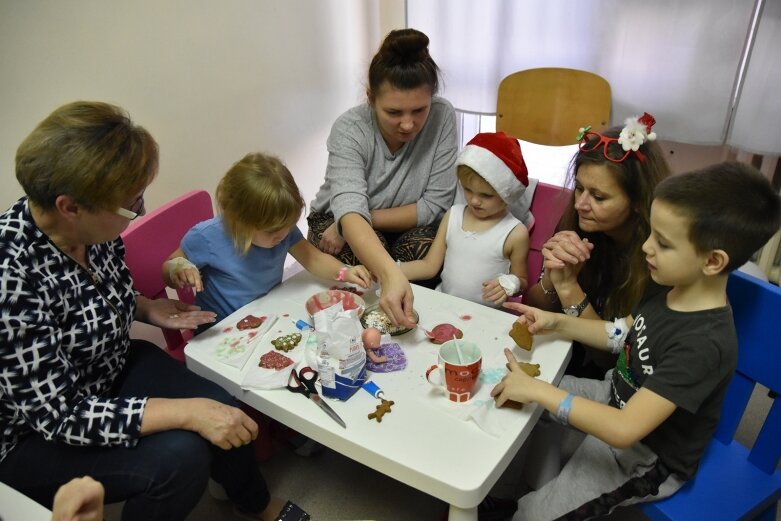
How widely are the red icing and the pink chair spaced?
0.81 meters

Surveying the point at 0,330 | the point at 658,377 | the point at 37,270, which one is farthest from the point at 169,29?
the point at 658,377

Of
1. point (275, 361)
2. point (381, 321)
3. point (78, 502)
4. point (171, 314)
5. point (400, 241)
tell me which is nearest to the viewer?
point (78, 502)

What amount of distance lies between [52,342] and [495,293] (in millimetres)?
1041

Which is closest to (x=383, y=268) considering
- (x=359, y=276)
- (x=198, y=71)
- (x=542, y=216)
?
(x=359, y=276)

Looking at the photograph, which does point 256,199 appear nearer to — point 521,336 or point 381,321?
point 381,321

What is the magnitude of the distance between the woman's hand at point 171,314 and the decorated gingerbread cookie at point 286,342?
20cm

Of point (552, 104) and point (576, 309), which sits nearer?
point (576, 309)

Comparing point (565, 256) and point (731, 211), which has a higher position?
point (731, 211)

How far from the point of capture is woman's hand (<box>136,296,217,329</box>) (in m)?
1.34

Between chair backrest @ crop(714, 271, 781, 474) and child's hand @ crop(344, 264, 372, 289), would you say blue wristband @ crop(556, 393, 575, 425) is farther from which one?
child's hand @ crop(344, 264, 372, 289)

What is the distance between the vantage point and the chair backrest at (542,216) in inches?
72.6

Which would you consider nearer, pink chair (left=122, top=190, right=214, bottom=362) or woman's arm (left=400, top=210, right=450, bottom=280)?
pink chair (left=122, top=190, right=214, bottom=362)

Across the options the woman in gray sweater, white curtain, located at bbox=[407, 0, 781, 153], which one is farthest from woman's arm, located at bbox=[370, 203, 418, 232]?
white curtain, located at bbox=[407, 0, 781, 153]

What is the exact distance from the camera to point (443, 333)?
1266mm
